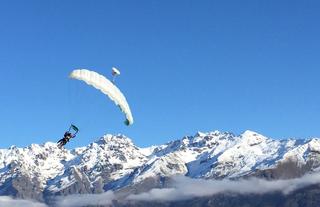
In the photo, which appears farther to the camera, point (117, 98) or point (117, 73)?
point (117, 98)

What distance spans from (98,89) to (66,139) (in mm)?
13439

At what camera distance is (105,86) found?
385 feet

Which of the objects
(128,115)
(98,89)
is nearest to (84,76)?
(98,89)

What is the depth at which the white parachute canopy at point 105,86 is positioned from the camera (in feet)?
373

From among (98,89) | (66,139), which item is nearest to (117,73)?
(98,89)

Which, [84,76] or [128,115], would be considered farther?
[128,115]

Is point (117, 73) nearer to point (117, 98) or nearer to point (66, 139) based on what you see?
point (117, 98)

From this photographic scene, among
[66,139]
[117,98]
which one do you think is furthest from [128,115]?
[66,139]

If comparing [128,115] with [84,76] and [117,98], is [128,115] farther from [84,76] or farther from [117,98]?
[84,76]

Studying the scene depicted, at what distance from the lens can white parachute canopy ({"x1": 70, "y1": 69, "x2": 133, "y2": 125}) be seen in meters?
114

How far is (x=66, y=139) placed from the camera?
122 m

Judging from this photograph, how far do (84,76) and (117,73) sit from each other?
6.25 m

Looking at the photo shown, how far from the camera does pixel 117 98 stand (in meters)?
119

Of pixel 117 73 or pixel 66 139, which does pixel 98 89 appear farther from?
pixel 66 139
